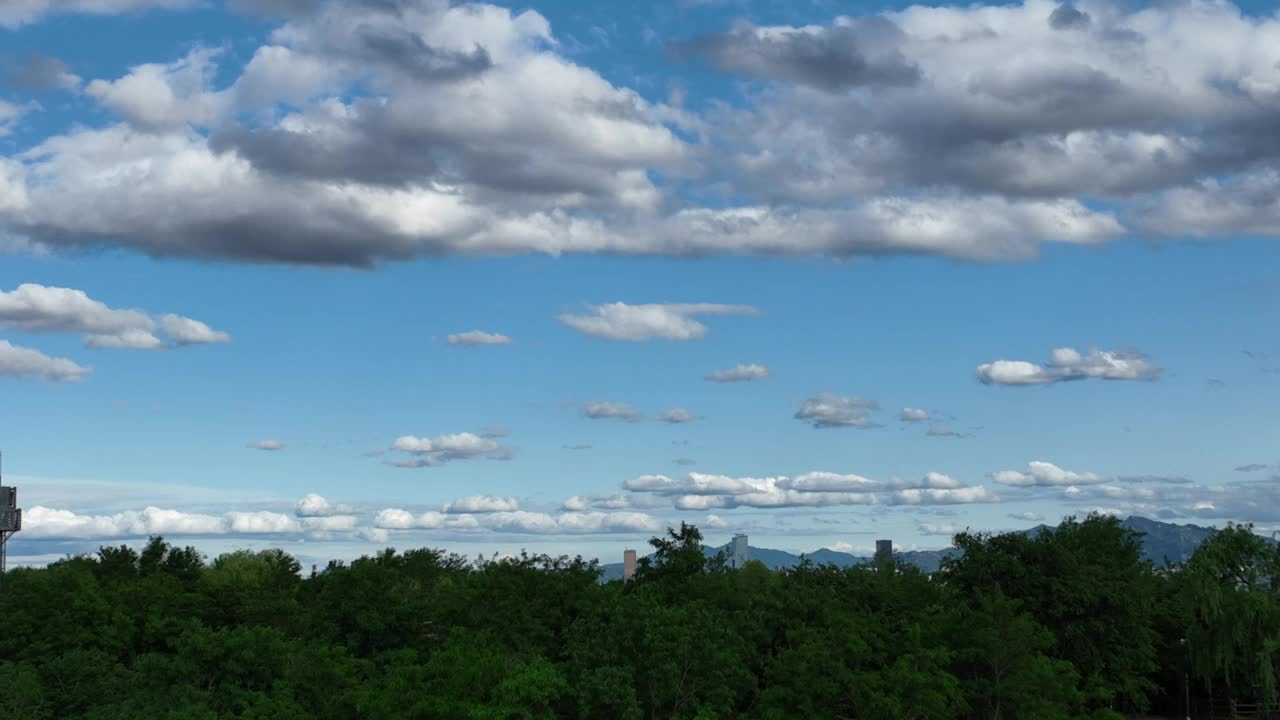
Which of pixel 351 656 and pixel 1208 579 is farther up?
pixel 1208 579

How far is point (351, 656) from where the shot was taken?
235 ft

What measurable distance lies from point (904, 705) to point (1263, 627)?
34.6m

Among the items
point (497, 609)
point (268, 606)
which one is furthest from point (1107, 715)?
point (268, 606)

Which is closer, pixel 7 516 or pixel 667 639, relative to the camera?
pixel 667 639

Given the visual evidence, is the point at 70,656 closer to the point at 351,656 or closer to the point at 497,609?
the point at 351,656

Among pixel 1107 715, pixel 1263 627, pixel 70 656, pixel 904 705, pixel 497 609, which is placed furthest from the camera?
pixel 1263 627

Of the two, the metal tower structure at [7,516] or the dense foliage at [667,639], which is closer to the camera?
the dense foliage at [667,639]

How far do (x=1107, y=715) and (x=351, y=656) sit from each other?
3981 cm

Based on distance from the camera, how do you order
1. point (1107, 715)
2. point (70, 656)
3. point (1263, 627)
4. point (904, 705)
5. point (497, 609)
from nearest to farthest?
1. point (904, 705)
2. point (1107, 715)
3. point (70, 656)
4. point (497, 609)
5. point (1263, 627)

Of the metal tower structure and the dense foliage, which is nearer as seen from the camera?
the dense foliage

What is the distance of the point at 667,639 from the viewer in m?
59.4

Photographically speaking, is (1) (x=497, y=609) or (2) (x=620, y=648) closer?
(2) (x=620, y=648)

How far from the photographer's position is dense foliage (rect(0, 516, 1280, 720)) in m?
58.7

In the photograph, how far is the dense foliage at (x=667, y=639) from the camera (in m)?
58.7
